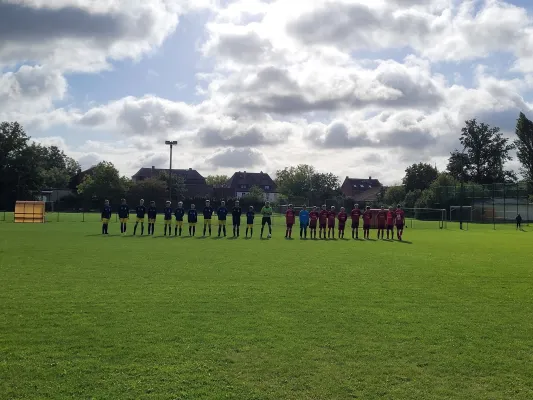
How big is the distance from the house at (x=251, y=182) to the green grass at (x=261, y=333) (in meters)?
129

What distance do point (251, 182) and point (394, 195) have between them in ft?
202

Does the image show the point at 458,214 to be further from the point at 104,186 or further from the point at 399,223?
the point at 104,186

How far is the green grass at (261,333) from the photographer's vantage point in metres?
5.61

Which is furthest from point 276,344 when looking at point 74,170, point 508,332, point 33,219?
point 74,170

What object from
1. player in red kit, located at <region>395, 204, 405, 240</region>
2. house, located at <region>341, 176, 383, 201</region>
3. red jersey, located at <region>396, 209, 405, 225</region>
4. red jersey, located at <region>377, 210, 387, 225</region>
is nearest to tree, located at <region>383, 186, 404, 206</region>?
house, located at <region>341, 176, 383, 201</region>

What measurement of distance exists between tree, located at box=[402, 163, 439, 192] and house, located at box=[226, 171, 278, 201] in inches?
2211

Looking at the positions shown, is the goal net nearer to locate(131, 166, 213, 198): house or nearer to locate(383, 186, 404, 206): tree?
locate(383, 186, 404, 206): tree

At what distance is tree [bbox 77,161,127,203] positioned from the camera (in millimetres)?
79375

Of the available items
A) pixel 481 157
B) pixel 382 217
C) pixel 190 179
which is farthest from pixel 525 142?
pixel 190 179

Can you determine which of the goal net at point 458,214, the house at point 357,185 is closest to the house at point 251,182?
the house at point 357,185

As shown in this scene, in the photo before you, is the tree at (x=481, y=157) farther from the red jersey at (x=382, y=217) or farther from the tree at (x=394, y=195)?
the red jersey at (x=382, y=217)

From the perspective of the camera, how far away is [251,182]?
477 ft

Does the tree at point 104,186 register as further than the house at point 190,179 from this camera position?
No

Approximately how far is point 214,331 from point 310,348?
1.44 metres
